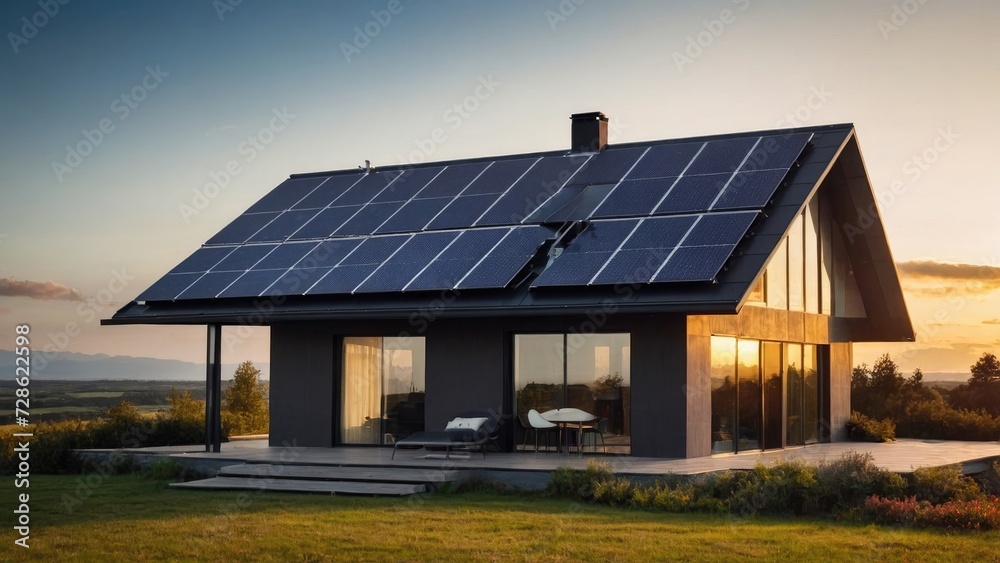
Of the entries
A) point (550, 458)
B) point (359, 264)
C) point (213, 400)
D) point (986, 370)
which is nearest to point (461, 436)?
point (550, 458)

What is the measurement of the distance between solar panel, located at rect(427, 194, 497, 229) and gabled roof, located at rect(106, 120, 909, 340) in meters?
0.04

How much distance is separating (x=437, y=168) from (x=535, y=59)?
156 inches

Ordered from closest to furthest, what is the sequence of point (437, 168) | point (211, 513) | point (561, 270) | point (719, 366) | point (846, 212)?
point (211, 513) → point (561, 270) → point (719, 366) → point (846, 212) → point (437, 168)

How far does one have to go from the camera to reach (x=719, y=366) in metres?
17.2

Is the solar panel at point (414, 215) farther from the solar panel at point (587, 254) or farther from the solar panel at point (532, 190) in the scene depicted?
the solar panel at point (587, 254)

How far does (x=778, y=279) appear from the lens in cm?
1862

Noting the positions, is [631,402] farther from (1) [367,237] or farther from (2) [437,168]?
(2) [437,168]

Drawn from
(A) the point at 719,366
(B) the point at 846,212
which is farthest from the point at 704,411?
(B) the point at 846,212

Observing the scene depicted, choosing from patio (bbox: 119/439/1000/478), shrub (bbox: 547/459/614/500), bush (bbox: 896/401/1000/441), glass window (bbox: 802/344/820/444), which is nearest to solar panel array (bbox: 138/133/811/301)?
patio (bbox: 119/439/1000/478)

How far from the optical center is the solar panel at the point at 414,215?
19500 mm

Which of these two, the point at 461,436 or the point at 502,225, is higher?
the point at 502,225

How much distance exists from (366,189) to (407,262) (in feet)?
15.2

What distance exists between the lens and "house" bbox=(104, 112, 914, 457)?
16.1 m

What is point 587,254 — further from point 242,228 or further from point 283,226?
point 242,228
